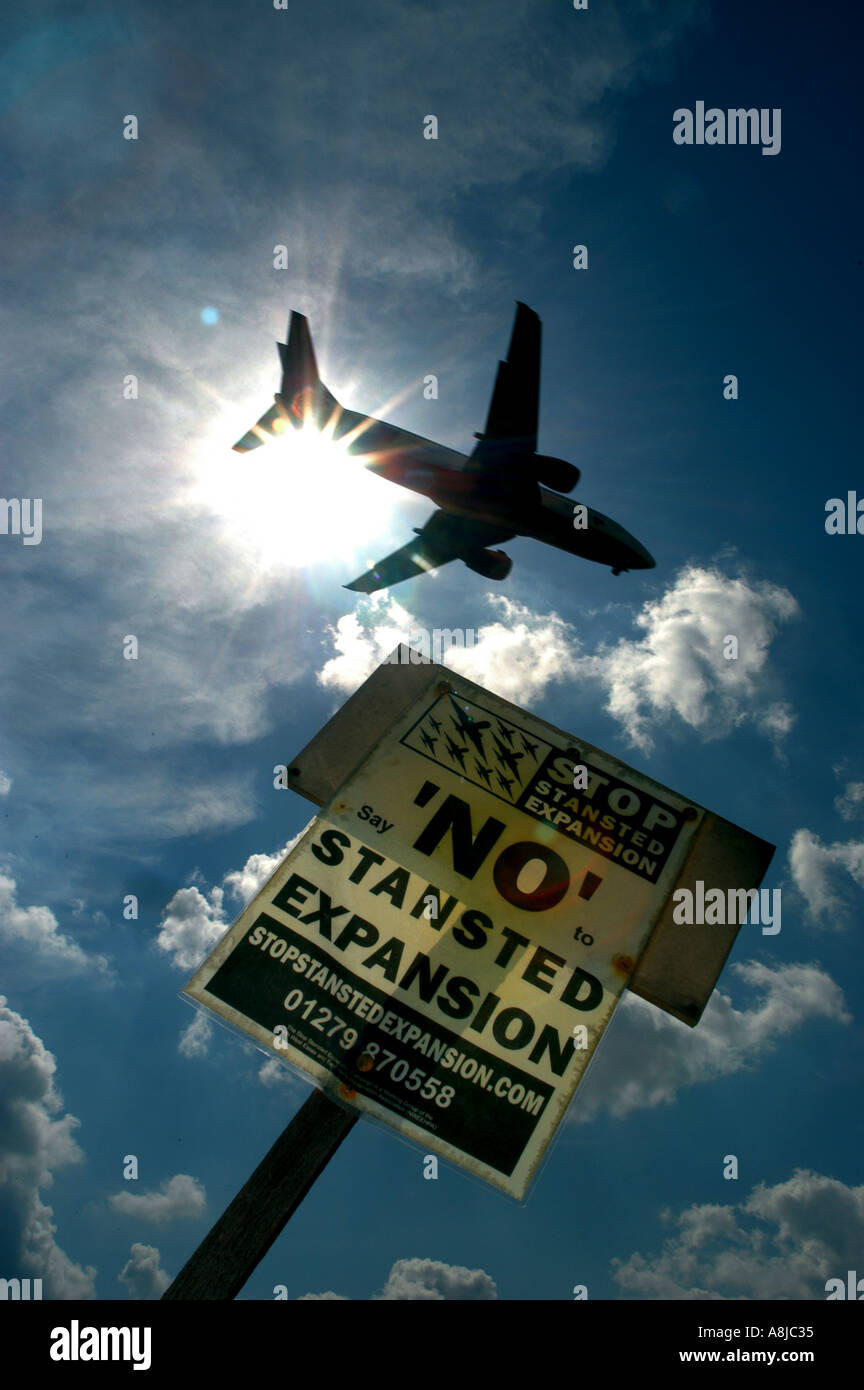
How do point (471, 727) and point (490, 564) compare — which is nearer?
point (471, 727)

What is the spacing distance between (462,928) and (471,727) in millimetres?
1427

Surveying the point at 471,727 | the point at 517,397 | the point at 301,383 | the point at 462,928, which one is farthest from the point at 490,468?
the point at 462,928

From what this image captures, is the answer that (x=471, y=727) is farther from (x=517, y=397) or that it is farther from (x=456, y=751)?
(x=517, y=397)

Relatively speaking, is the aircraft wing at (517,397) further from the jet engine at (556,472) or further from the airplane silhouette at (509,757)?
the airplane silhouette at (509,757)

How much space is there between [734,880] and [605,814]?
89cm

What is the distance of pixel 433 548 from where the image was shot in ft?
89.5

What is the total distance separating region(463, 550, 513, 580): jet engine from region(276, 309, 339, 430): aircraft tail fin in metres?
7.69

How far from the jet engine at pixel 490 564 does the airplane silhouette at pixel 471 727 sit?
2244 cm

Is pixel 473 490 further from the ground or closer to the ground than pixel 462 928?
further from the ground

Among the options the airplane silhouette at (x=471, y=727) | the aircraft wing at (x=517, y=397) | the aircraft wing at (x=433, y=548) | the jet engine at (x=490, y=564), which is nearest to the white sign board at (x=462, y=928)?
the airplane silhouette at (x=471, y=727)

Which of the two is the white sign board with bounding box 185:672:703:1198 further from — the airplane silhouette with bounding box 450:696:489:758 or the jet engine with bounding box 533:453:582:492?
the jet engine with bounding box 533:453:582:492

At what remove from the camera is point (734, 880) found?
165 inches

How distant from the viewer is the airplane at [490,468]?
21.8m

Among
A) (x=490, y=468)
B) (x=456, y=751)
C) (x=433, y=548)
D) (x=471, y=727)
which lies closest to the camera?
(x=456, y=751)
